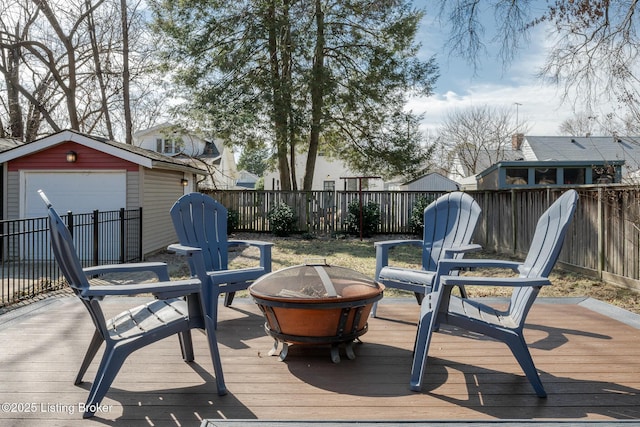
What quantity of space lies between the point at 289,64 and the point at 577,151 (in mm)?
14368

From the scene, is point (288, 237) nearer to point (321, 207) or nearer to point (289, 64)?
point (321, 207)

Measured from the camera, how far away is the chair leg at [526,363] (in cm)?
239

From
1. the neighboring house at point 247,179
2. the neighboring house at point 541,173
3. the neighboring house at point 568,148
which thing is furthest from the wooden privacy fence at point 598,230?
the neighboring house at point 247,179

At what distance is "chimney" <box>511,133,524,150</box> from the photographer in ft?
91.6

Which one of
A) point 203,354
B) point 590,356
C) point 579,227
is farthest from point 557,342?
point 579,227

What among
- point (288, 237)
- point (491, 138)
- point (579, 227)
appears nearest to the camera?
point (579, 227)

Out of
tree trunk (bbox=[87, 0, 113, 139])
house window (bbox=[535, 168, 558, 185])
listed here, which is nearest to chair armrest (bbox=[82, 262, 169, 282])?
tree trunk (bbox=[87, 0, 113, 139])

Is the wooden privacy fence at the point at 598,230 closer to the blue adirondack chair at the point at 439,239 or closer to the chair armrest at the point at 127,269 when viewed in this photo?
the blue adirondack chair at the point at 439,239

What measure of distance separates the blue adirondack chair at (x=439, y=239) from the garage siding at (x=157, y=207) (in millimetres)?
6158

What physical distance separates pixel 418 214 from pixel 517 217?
3.98 meters

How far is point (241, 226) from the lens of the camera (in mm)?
13742

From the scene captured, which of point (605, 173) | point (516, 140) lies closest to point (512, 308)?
point (605, 173)

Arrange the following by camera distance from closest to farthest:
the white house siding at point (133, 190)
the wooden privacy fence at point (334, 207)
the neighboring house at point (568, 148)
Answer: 1. the white house siding at point (133, 190)
2. the wooden privacy fence at point (334, 207)
3. the neighboring house at point (568, 148)

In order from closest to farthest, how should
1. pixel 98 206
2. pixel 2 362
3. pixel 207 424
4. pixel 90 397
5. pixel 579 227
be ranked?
pixel 207 424, pixel 90 397, pixel 2 362, pixel 579 227, pixel 98 206
